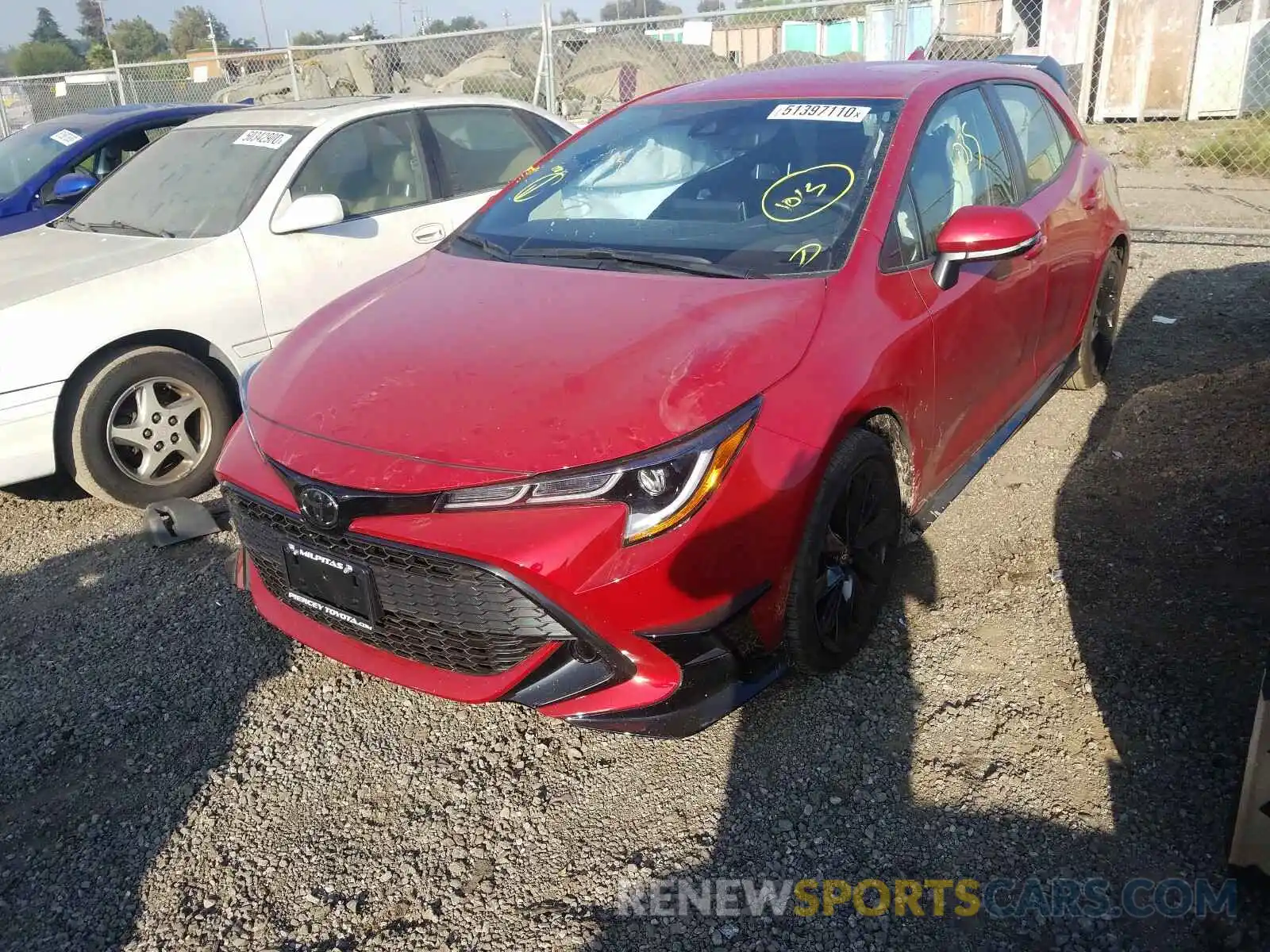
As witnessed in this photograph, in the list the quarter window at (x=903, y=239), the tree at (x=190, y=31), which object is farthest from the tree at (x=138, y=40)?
the quarter window at (x=903, y=239)

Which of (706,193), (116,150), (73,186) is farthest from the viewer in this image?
(116,150)

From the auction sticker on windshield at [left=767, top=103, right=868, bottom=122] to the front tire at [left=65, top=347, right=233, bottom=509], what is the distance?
2759 mm

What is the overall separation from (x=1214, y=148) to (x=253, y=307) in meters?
12.5

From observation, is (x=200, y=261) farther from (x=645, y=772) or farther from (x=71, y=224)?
(x=645, y=772)

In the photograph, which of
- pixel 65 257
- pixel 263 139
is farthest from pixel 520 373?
pixel 263 139

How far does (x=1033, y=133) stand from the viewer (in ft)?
13.5

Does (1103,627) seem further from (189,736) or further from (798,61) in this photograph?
(798,61)

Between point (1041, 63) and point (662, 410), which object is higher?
point (1041, 63)

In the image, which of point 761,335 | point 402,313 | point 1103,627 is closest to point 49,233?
point 402,313

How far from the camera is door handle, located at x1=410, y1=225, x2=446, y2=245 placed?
514 cm

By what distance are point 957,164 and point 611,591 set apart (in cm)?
217

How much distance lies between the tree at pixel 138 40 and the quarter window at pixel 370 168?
6342 centimetres

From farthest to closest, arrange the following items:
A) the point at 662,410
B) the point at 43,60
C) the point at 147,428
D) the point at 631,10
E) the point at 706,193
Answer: the point at 43,60, the point at 631,10, the point at 147,428, the point at 706,193, the point at 662,410

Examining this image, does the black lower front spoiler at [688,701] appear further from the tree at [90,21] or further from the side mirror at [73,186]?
the tree at [90,21]
